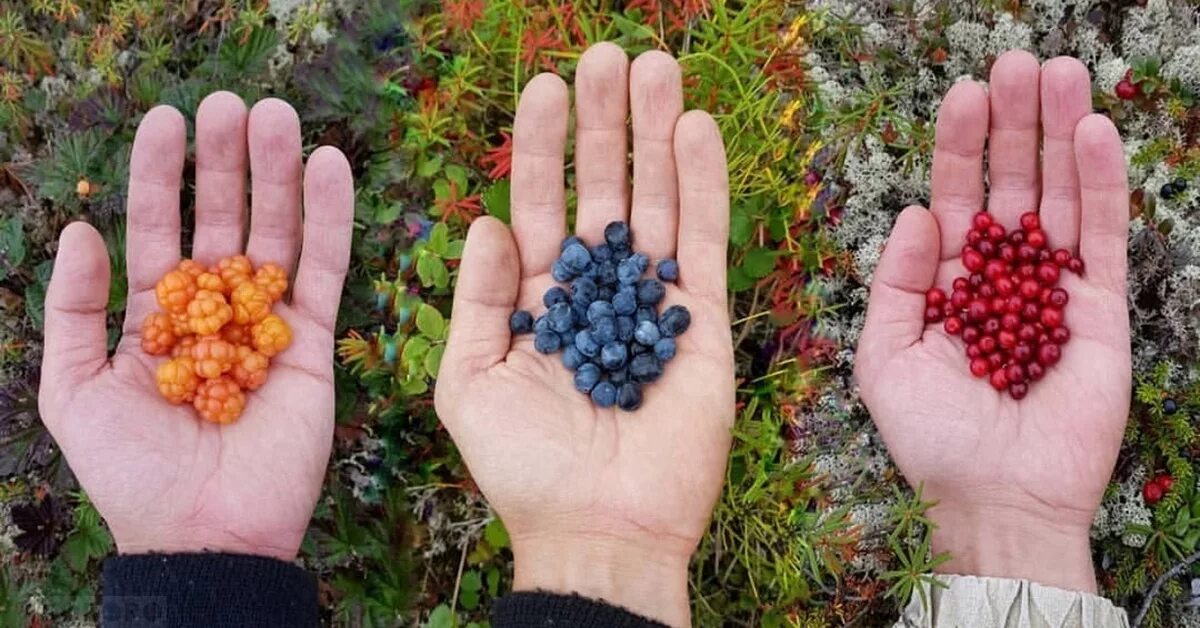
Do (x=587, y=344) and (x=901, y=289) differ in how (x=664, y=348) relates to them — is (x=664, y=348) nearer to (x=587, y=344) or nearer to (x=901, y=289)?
(x=587, y=344)

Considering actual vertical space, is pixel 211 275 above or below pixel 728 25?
below

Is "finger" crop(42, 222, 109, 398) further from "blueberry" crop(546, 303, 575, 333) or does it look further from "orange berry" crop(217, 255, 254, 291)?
"blueberry" crop(546, 303, 575, 333)

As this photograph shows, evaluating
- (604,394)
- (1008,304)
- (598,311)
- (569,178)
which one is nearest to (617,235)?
(598,311)

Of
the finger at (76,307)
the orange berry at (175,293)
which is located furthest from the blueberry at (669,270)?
the finger at (76,307)

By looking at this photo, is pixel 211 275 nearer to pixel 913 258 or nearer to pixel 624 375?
pixel 624 375

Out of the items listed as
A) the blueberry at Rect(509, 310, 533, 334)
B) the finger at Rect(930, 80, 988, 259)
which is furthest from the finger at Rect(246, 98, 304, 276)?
the finger at Rect(930, 80, 988, 259)

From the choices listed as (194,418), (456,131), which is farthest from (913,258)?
(194,418)

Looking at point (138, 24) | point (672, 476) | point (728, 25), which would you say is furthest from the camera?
point (138, 24)
